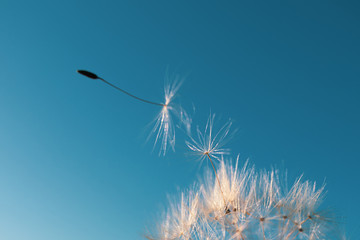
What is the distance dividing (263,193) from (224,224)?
3.93 ft

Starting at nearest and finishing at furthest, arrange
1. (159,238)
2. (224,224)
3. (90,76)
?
(90,76), (224,224), (159,238)

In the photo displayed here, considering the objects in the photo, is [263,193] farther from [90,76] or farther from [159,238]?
[90,76]

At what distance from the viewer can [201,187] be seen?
7.77 m

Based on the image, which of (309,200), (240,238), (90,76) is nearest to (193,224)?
(240,238)

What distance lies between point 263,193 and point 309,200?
121cm

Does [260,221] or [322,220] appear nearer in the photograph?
[260,221]

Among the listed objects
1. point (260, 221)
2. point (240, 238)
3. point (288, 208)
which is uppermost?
point (288, 208)

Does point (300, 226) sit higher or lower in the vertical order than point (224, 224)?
higher

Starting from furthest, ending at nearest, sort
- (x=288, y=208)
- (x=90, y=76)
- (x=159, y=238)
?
(x=159, y=238)
(x=288, y=208)
(x=90, y=76)

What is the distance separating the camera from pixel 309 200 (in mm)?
7258

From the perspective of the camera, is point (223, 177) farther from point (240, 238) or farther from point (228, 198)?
point (240, 238)

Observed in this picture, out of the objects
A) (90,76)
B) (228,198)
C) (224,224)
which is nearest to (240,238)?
(224,224)

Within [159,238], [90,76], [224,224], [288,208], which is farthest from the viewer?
[159,238]

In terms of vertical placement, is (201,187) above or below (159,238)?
above
